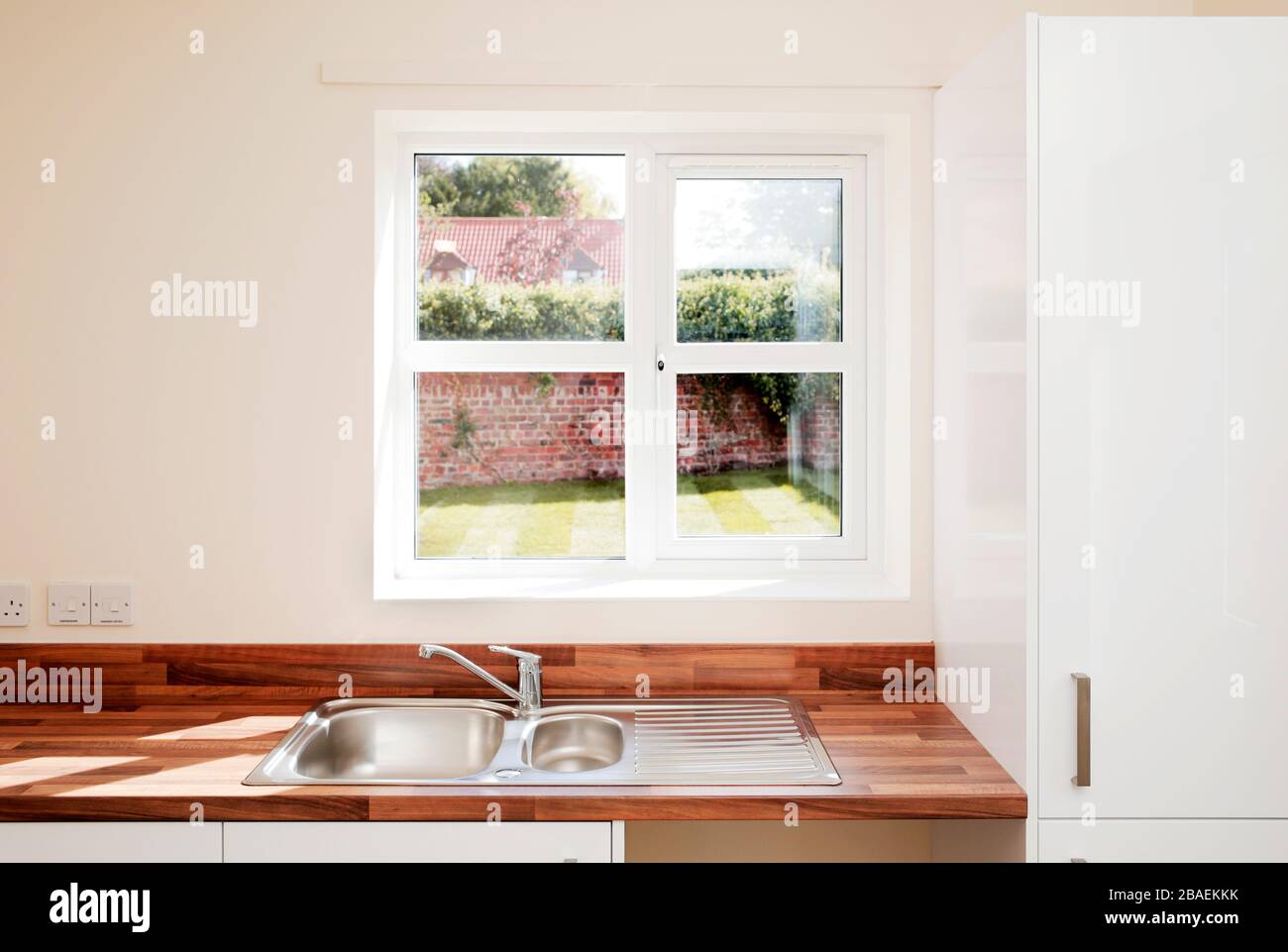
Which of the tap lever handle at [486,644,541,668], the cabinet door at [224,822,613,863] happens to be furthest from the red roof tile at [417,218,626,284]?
the cabinet door at [224,822,613,863]

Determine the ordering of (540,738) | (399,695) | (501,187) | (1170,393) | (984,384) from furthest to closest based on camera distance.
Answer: (501,187) → (399,695) → (540,738) → (984,384) → (1170,393)

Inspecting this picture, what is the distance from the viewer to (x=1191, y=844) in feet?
5.29

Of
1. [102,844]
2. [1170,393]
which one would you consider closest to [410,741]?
[102,844]

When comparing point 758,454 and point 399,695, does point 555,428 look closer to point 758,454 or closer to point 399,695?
point 758,454

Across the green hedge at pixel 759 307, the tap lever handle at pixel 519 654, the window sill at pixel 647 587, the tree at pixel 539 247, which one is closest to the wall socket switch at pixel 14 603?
the window sill at pixel 647 587

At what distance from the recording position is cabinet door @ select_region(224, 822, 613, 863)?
63.1 inches

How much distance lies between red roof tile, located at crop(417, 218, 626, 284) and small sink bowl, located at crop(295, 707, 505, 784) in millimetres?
1046

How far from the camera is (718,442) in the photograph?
2.33m

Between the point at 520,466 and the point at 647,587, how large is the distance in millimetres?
441

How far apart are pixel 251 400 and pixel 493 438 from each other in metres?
0.56

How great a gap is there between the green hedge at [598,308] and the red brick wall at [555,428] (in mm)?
113
